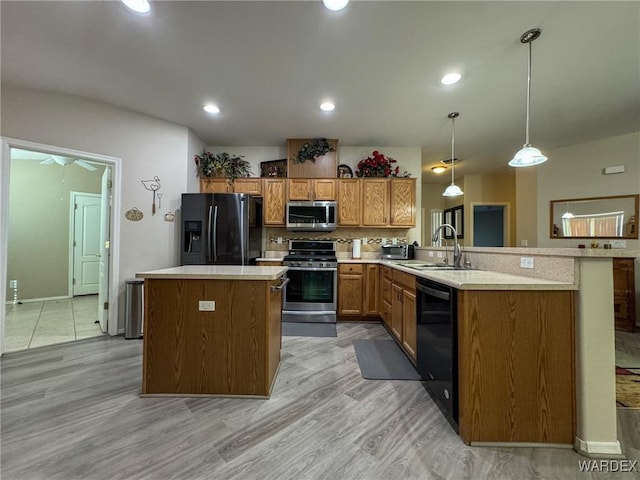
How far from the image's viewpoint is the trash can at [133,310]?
3170 millimetres

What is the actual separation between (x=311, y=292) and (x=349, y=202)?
5.18 feet

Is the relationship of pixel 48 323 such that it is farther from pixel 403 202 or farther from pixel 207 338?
pixel 403 202

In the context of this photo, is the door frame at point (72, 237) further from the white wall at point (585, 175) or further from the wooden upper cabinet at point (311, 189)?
the white wall at point (585, 175)

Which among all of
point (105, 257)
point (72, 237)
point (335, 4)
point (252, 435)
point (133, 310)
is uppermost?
point (335, 4)

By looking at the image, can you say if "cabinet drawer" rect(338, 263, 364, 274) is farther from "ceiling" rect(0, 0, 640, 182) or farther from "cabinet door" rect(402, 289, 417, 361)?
"ceiling" rect(0, 0, 640, 182)

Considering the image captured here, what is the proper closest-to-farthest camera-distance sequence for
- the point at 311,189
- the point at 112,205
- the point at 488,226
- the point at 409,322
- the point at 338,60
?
1. the point at 338,60
2. the point at 409,322
3. the point at 112,205
4. the point at 311,189
5. the point at 488,226

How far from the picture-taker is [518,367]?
1.52m

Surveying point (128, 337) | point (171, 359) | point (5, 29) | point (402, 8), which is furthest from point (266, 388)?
point (5, 29)

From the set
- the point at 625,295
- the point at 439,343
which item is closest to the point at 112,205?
the point at 439,343

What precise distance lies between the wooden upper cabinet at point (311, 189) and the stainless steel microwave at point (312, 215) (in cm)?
16

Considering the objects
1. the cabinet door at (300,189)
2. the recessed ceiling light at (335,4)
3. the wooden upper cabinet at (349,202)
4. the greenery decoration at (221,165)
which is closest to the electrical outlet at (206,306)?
the recessed ceiling light at (335,4)

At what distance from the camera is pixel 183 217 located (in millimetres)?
3621

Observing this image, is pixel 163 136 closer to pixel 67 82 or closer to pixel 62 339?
pixel 67 82

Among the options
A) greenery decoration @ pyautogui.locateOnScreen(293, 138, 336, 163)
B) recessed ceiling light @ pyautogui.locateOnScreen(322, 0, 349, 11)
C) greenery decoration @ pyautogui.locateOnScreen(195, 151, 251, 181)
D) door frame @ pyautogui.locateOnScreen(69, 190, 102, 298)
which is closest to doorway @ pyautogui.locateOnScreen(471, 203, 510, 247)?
greenery decoration @ pyautogui.locateOnScreen(293, 138, 336, 163)
